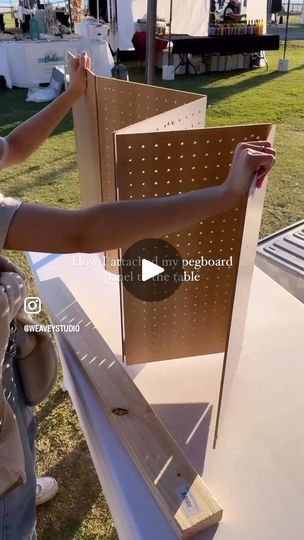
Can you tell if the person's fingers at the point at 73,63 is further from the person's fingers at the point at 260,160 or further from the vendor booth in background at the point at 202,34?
the vendor booth in background at the point at 202,34

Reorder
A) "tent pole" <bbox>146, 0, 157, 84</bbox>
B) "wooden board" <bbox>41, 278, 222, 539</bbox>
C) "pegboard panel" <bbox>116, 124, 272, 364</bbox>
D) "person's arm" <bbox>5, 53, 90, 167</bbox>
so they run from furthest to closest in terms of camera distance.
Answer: "tent pole" <bbox>146, 0, 157, 84</bbox> → "person's arm" <bbox>5, 53, 90, 167</bbox> → "pegboard panel" <bbox>116, 124, 272, 364</bbox> → "wooden board" <bbox>41, 278, 222, 539</bbox>

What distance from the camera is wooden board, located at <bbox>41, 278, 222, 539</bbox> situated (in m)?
0.77

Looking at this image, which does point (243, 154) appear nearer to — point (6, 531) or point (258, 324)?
point (258, 324)

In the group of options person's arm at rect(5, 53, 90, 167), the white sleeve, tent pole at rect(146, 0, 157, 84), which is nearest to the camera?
the white sleeve

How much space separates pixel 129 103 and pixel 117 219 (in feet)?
1.90

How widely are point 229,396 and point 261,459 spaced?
0.16m

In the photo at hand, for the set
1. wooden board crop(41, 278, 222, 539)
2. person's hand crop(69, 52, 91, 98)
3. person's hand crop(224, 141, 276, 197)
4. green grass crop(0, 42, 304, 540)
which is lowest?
green grass crop(0, 42, 304, 540)

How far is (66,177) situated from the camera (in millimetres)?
3723

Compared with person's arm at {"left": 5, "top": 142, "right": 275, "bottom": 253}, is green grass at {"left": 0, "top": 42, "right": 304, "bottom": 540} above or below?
below

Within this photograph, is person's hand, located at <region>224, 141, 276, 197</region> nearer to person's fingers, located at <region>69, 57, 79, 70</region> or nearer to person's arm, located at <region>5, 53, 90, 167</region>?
person's arm, located at <region>5, 53, 90, 167</region>

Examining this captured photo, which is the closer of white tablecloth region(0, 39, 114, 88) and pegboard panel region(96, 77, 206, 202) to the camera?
pegboard panel region(96, 77, 206, 202)

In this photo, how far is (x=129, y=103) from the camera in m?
1.15

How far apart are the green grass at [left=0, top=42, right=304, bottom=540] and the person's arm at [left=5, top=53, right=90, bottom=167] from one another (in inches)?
40.1

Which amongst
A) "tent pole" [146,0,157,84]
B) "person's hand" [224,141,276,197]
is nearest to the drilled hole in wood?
"person's hand" [224,141,276,197]
